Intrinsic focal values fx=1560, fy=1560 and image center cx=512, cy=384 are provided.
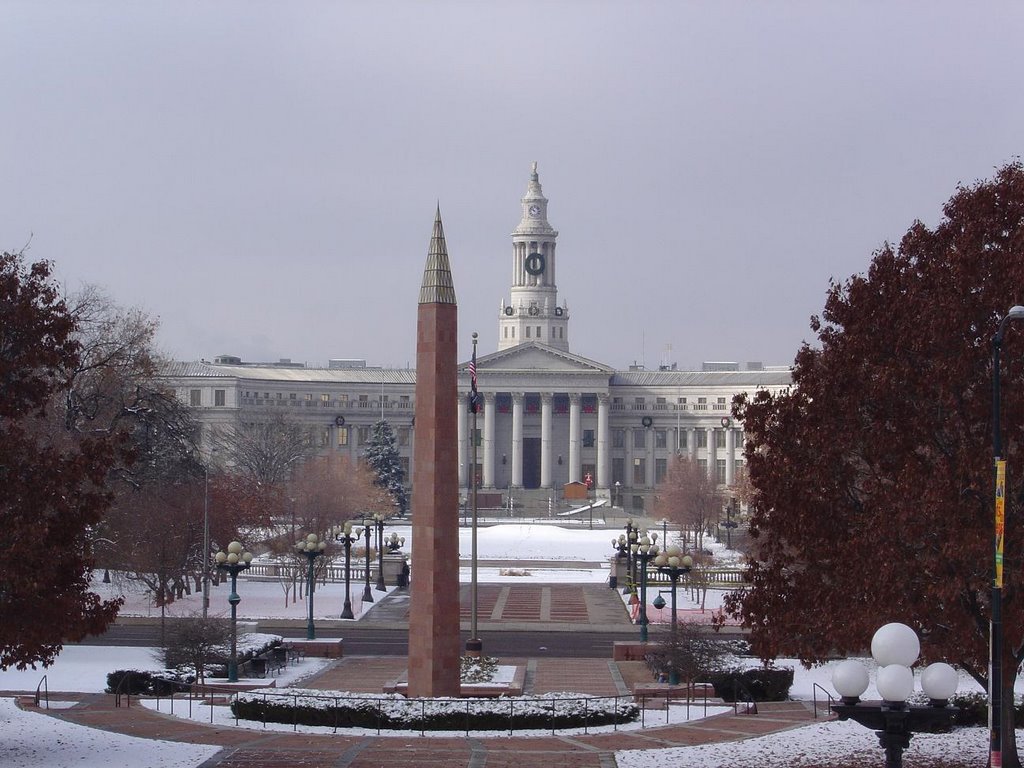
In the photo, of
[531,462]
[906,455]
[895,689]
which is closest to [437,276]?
[906,455]

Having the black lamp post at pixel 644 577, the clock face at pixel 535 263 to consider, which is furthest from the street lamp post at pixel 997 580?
the clock face at pixel 535 263

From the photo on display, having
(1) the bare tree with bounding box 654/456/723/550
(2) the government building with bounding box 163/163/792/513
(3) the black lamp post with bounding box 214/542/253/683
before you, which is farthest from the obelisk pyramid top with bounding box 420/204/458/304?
(2) the government building with bounding box 163/163/792/513

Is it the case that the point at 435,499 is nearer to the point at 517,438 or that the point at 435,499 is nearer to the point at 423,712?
the point at 423,712

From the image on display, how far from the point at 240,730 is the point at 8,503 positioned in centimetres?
584

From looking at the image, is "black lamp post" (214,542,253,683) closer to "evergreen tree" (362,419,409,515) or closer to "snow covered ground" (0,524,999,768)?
"snow covered ground" (0,524,999,768)

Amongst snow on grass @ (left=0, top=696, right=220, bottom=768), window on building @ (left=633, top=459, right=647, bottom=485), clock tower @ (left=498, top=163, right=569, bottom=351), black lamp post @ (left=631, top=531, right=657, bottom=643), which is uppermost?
clock tower @ (left=498, top=163, right=569, bottom=351)

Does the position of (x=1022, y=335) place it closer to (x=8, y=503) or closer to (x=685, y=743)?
(x=685, y=743)

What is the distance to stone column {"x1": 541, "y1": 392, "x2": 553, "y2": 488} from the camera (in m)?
140

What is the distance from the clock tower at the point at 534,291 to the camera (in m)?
152

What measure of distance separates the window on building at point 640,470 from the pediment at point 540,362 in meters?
9.62

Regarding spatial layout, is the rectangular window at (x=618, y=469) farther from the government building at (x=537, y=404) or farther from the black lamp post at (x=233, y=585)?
the black lamp post at (x=233, y=585)

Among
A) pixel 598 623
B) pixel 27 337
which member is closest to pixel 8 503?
pixel 27 337

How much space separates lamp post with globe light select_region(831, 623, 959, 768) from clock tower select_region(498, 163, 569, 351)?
137 metres

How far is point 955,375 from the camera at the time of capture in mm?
22578
